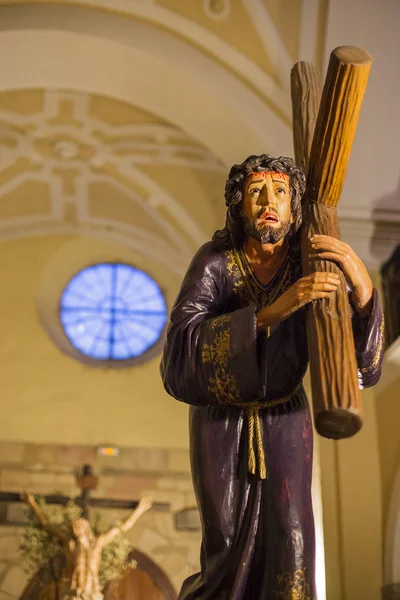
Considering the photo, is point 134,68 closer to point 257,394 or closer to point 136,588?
point 257,394

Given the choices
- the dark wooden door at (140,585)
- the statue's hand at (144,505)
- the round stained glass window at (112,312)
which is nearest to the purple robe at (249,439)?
the statue's hand at (144,505)

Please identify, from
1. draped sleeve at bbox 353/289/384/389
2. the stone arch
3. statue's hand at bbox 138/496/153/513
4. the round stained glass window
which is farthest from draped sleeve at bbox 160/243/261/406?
the round stained glass window

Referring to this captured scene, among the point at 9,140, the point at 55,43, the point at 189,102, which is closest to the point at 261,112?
the point at 189,102

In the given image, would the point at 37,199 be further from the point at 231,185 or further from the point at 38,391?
the point at 231,185

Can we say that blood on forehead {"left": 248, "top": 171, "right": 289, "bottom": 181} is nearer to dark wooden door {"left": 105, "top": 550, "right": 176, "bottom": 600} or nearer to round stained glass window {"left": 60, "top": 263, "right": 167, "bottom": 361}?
dark wooden door {"left": 105, "top": 550, "right": 176, "bottom": 600}

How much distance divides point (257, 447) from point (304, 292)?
437mm

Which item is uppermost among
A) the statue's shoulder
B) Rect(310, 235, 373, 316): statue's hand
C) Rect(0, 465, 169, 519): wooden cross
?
Rect(0, 465, 169, 519): wooden cross

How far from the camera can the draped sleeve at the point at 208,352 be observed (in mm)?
1941

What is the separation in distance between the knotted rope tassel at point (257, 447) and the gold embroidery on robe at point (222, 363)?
11 cm

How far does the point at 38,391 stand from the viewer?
971 cm

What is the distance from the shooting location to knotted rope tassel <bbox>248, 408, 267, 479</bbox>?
2.01 m

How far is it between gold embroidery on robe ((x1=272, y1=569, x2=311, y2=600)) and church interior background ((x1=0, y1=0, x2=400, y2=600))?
1879 millimetres

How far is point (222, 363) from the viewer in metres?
1.96

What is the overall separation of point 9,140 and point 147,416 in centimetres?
362
